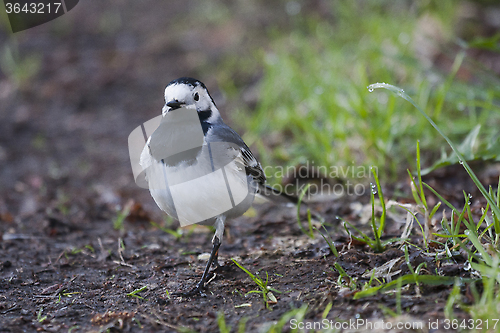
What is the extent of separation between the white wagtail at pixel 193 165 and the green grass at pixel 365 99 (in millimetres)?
1394

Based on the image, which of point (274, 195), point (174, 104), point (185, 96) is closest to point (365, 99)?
point (274, 195)

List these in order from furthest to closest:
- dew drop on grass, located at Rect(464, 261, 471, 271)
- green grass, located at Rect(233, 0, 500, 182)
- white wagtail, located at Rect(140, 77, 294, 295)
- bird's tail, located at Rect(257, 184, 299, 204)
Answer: green grass, located at Rect(233, 0, 500, 182) < bird's tail, located at Rect(257, 184, 299, 204) < white wagtail, located at Rect(140, 77, 294, 295) < dew drop on grass, located at Rect(464, 261, 471, 271)

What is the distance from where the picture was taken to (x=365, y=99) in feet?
14.8

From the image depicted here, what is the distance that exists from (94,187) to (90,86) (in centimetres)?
262

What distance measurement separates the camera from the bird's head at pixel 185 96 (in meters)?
2.64

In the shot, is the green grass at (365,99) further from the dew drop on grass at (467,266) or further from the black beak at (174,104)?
the black beak at (174,104)

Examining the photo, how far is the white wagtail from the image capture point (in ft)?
8.34

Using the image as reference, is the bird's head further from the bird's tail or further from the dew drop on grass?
the dew drop on grass

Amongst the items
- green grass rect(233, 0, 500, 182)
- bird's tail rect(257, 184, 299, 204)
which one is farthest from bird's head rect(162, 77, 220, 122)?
green grass rect(233, 0, 500, 182)

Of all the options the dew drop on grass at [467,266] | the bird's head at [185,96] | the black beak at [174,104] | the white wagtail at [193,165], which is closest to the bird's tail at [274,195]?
the white wagtail at [193,165]

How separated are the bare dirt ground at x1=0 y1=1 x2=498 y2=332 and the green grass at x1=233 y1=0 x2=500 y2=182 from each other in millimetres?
464

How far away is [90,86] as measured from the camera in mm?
6816

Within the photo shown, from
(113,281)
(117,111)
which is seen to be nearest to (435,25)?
(117,111)

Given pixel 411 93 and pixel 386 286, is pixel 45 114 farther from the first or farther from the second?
pixel 386 286
